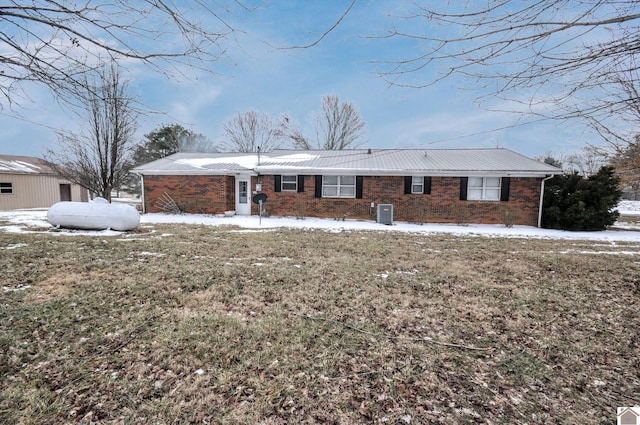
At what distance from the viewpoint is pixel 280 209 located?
14602 millimetres

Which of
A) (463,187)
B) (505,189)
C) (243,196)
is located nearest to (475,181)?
(463,187)

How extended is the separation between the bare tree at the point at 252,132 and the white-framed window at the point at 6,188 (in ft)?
55.8

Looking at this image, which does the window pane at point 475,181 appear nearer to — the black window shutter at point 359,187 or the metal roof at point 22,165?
the black window shutter at point 359,187

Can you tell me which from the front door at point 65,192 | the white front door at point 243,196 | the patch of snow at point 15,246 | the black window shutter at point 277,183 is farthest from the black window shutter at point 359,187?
the front door at point 65,192

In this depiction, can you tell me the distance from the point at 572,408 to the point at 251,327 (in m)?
2.82

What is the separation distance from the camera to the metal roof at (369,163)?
13.1m

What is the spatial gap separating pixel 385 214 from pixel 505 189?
5.85 meters

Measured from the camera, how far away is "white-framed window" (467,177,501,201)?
1319cm

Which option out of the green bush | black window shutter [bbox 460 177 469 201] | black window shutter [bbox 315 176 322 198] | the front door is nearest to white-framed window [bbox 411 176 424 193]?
black window shutter [bbox 460 177 469 201]

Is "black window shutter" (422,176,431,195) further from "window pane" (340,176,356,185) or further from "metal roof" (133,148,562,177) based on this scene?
"window pane" (340,176,356,185)

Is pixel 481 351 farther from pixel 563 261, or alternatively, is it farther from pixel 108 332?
pixel 563 261

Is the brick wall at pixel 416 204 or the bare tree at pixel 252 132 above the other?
the bare tree at pixel 252 132

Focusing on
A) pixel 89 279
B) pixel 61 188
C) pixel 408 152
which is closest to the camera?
pixel 89 279

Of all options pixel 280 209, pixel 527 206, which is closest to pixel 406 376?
pixel 280 209
